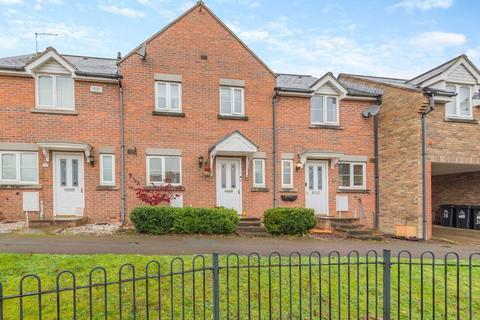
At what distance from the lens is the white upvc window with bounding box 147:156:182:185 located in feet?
41.2

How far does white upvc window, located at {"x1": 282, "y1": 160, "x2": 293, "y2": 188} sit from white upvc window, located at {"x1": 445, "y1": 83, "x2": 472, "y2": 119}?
6.64 meters

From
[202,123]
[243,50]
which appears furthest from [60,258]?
[243,50]

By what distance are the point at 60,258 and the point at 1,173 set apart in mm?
7576

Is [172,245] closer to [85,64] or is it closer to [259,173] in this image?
[259,173]

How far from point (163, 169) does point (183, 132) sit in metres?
1.69

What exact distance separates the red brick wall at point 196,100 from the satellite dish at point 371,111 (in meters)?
4.45

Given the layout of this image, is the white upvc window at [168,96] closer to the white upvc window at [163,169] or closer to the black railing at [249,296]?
the white upvc window at [163,169]

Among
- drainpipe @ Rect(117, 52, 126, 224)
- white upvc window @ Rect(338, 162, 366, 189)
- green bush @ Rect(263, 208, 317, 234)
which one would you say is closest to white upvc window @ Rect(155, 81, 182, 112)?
drainpipe @ Rect(117, 52, 126, 224)

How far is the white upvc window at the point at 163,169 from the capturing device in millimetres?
12562

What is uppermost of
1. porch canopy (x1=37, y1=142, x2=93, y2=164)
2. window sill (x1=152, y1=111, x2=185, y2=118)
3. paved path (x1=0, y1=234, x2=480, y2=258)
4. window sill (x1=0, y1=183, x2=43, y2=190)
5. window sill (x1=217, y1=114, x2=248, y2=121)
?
window sill (x1=152, y1=111, x2=185, y2=118)

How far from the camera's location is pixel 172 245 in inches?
329

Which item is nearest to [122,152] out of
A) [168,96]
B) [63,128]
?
[63,128]

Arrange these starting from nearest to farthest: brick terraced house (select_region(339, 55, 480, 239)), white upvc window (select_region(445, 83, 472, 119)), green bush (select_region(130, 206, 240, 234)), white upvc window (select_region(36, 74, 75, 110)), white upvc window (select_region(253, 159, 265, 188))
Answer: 1. green bush (select_region(130, 206, 240, 234))
2. white upvc window (select_region(36, 74, 75, 110))
3. brick terraced house (select_region(339, 55, 480, 239))
4. white upvc window (select_region(445, 83, 472, 119))
5. white upvc window (select_region(253, 159, 265, 188))

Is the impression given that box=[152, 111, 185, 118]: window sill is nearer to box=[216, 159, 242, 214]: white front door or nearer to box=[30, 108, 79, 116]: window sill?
box=[216, 159, 242, 214]: white front door
